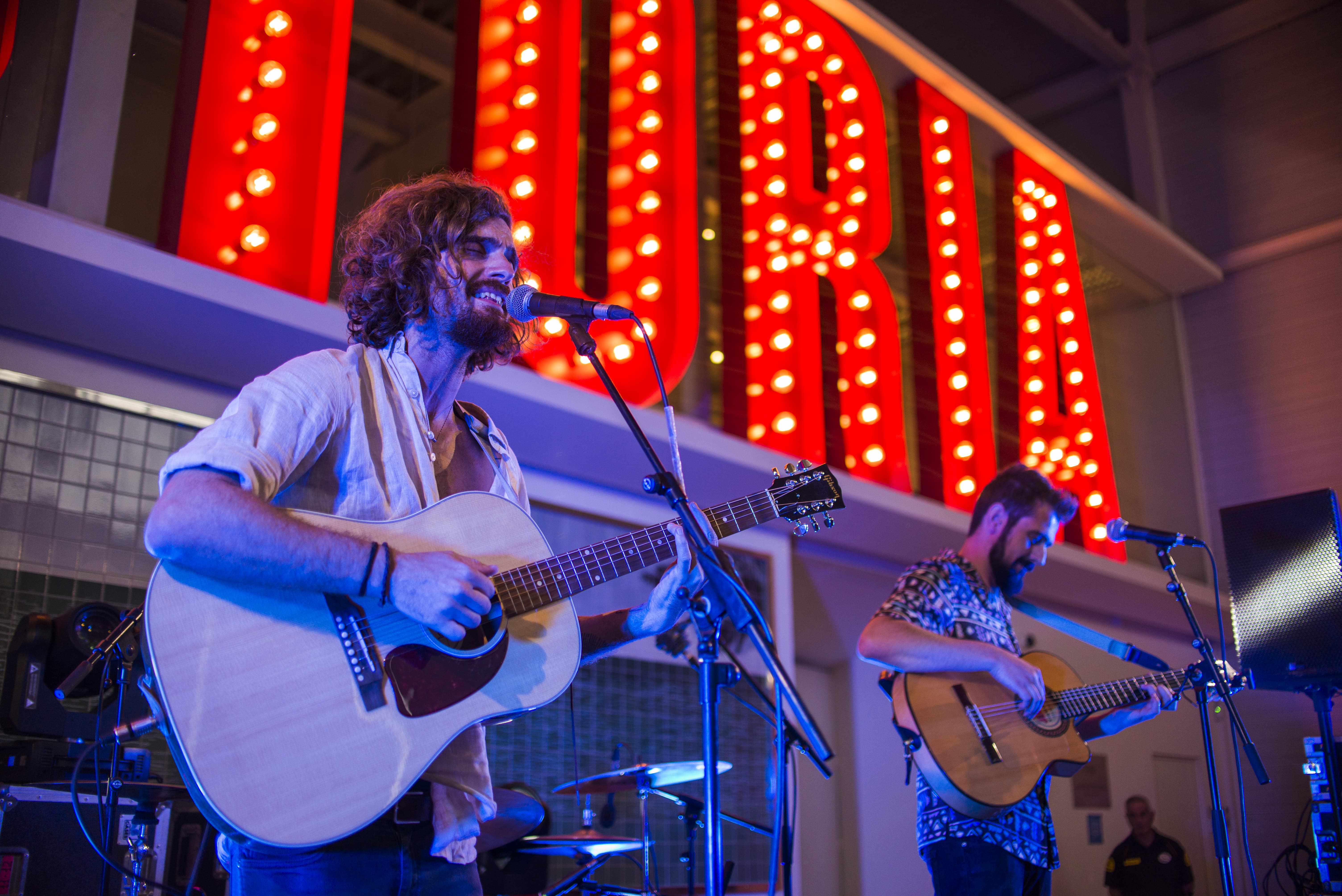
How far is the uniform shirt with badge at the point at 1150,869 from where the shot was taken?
759cm

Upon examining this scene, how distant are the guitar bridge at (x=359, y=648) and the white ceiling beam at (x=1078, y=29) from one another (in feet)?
34.6

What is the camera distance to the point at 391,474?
6.42ft

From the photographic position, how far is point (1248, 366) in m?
10.5

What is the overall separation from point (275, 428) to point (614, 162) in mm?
4020

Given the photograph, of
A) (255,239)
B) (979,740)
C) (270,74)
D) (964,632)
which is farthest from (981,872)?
(270,74)

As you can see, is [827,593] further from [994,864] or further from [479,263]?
[479,263]

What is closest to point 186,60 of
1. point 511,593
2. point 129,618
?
point 129,618

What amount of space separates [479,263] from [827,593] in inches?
203

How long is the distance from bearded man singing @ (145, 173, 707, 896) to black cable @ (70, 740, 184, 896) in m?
1.32

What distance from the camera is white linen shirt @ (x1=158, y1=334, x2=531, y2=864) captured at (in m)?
1.68

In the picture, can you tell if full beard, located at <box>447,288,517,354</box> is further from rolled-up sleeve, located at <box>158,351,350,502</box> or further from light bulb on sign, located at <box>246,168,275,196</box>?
light bulb on sign, located at <box>246,168,275,196</box>

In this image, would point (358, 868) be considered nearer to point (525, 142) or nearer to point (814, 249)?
point (525, 142)

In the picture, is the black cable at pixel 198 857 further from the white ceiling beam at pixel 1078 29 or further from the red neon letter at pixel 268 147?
the white ceiling beam at pixel 1078 29

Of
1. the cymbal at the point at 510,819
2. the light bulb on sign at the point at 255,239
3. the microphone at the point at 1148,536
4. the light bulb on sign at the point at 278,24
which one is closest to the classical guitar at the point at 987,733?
the microphone at the point at 1148,536
